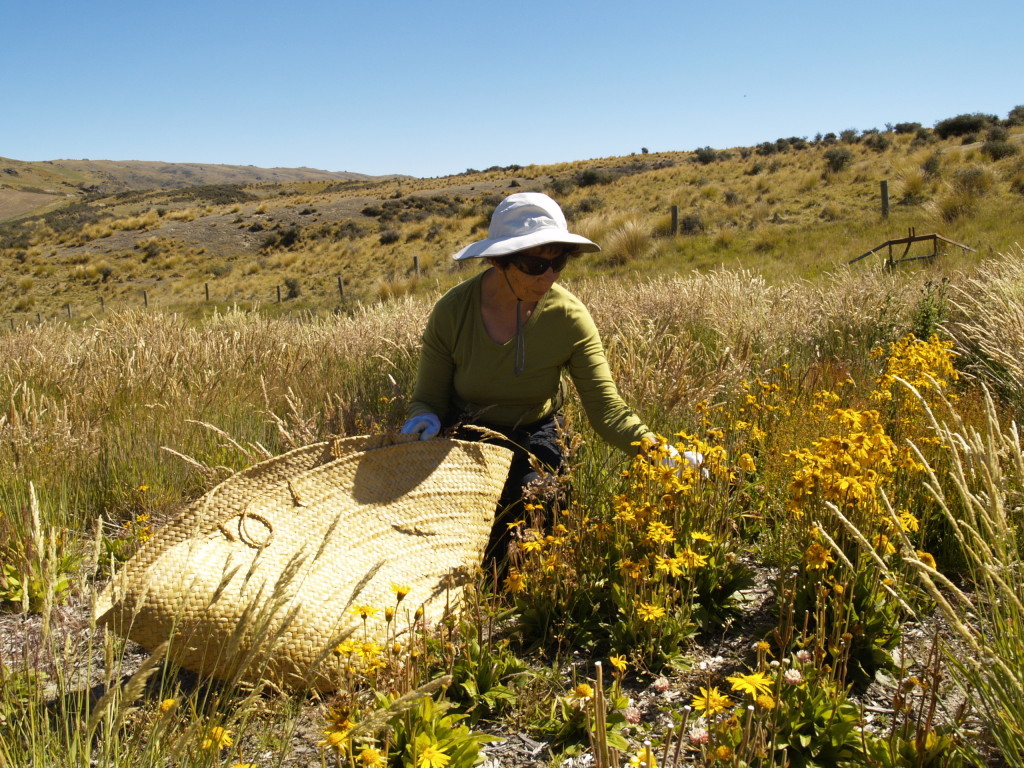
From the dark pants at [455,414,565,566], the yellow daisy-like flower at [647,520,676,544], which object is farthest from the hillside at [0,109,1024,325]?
the yellow daisy-like flower at [647,520,676,544]

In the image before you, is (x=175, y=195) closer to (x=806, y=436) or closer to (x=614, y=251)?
(x=614, y=251)

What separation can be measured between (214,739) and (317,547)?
42.6 inches

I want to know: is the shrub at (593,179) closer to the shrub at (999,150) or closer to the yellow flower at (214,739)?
the shrub at (999,150)

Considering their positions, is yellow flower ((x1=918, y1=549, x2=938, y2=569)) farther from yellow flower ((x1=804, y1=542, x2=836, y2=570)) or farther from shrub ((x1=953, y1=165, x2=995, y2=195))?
shrub ((x1=953, y1=165, x2=995, y2=195))

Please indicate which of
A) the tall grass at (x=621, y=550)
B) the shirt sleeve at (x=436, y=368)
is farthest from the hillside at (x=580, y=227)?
the shirt sleeve at (x=436, y=368)

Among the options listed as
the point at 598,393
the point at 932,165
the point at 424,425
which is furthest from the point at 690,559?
the point at 932,165

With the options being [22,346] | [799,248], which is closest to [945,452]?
[22,346]

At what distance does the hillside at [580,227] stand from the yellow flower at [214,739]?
20.0 feet

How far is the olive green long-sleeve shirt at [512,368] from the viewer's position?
2.96m

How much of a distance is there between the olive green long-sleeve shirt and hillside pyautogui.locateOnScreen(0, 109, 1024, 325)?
4.56 meters

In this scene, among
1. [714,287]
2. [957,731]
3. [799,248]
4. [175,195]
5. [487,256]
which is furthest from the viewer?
[175,195]

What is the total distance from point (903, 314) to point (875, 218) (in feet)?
35.0

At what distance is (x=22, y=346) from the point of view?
5.76 metres

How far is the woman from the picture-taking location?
2.80 metres
